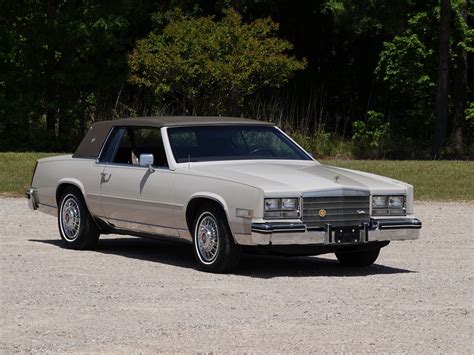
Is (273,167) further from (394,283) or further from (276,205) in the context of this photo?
(394,283)

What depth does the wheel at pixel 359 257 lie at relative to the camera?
41.4ft

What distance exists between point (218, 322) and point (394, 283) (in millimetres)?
2749

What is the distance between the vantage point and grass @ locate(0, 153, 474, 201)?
22250mm

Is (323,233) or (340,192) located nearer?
(323,233)

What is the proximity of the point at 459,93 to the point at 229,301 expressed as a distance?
32022mm

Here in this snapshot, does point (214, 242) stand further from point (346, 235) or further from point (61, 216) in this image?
point (61, 216)

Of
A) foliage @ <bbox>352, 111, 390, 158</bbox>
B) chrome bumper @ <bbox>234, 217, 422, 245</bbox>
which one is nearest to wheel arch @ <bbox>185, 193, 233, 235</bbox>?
chrome bumper @ <bbox>234, 217, 422, 245</bbox>

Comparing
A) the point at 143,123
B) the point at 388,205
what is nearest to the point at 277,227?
the point at 388,205

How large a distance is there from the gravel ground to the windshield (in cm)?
113

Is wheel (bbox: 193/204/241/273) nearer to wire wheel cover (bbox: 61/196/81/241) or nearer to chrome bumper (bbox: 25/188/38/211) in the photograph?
wire wheel cover (bbox: 61/196/81/241)

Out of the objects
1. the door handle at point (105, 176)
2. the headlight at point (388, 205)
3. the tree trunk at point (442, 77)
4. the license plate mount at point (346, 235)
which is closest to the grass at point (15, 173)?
the door handle at point (105, 176)

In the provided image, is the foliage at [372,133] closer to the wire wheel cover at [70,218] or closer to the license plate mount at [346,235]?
the wire wheel cover at [70,218]

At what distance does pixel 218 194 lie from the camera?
11.8 metres

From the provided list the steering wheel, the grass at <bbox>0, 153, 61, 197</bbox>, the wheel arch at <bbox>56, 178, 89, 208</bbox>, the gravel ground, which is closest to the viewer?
the gravel ground
